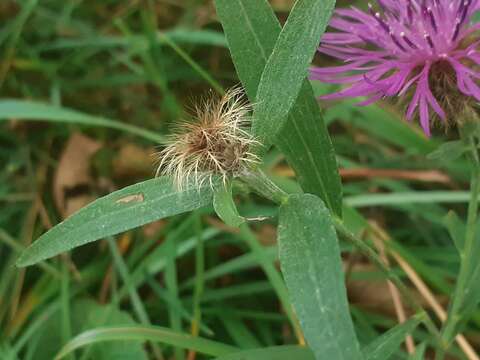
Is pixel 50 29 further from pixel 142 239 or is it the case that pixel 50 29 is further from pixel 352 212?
pixel 352 212

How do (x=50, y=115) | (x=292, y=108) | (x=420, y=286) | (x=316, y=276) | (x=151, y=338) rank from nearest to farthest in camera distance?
(x=316, y=276) → (x=292, y=108) → (x=151, y=338) → (x=420, y=286) → (x=50, y=115)

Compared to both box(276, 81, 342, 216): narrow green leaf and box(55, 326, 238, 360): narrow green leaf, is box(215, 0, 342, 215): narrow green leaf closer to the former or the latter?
box(276, 81, 342, 216): narrow green leaf

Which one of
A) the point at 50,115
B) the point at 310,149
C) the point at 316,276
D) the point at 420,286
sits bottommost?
the point at 420,286

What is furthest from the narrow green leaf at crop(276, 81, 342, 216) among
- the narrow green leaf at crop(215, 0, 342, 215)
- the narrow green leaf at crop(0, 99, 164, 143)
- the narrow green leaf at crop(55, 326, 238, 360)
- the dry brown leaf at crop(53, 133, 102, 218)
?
the dry brown leaf at crop(53, 133, 102, 218)

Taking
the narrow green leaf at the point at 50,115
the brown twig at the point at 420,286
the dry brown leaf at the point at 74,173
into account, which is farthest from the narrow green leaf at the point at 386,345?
the dry brown leaf at the point at 74,173

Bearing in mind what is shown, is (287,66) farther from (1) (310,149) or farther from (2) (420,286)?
(2) (420,286)

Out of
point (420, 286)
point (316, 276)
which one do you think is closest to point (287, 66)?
point (316, 276)
